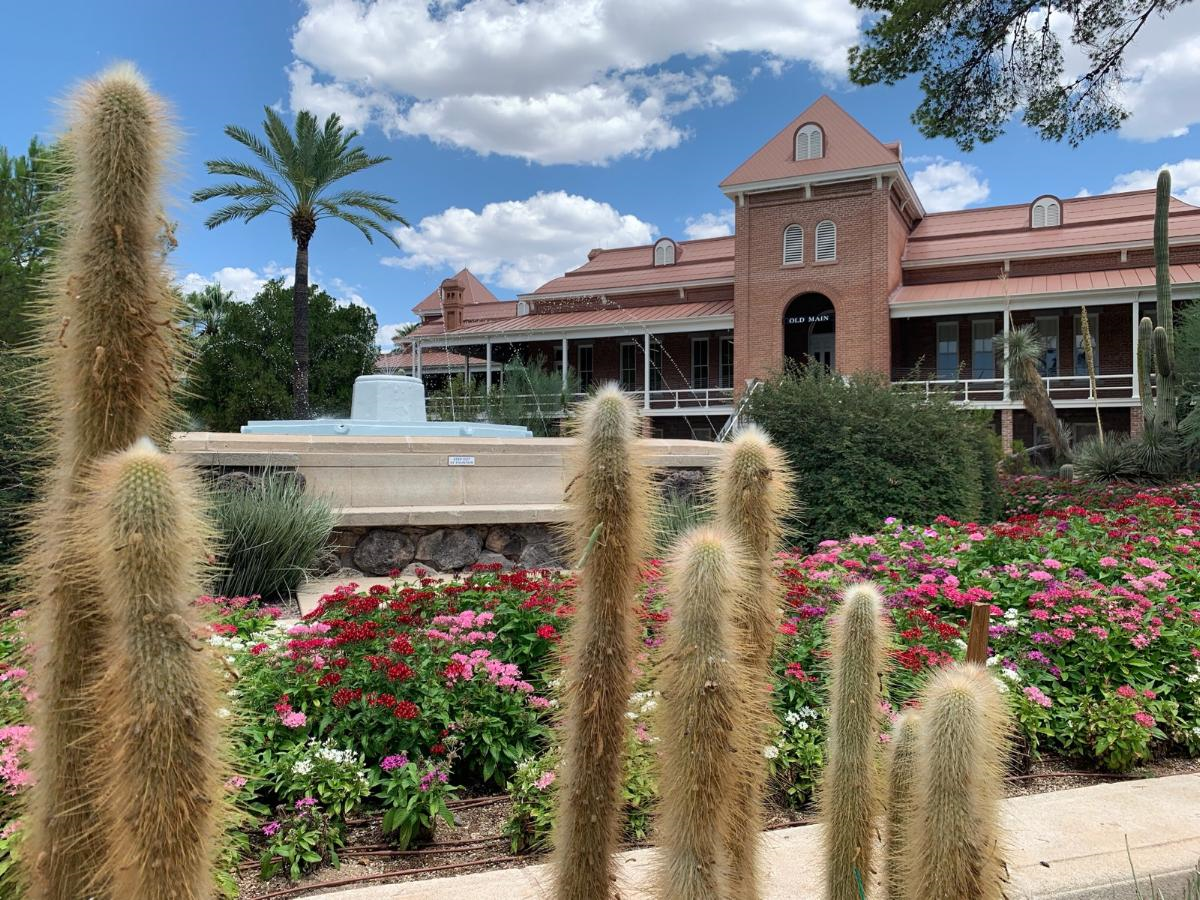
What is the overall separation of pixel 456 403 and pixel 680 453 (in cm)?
1487

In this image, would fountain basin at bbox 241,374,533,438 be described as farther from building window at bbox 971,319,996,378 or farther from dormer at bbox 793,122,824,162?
building window at bbox 971,319,996,378

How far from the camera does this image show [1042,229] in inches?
1066

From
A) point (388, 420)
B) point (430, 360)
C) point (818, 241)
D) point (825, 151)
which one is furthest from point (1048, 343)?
point (430, 360)

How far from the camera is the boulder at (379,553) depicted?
7531 mm

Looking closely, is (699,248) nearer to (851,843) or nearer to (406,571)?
(406,571)

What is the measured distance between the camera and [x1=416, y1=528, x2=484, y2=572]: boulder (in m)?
7.64

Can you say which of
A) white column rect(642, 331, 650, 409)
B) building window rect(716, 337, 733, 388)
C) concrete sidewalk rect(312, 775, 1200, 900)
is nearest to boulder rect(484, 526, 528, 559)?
concrete sidewalk rect(312, 775, 1200, 900)

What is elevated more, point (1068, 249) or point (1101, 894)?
point (1068, 249)

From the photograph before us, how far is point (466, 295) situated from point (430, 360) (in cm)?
747

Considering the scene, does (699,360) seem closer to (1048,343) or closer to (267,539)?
(1048,343)

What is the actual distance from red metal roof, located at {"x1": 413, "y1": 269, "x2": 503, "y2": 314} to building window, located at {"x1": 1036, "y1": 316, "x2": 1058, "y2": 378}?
23.0 metres

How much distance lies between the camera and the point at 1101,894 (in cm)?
257

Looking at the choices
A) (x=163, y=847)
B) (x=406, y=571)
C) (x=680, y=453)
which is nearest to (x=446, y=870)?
(x=163, y=847)

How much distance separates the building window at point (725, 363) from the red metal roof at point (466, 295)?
1388 cm
